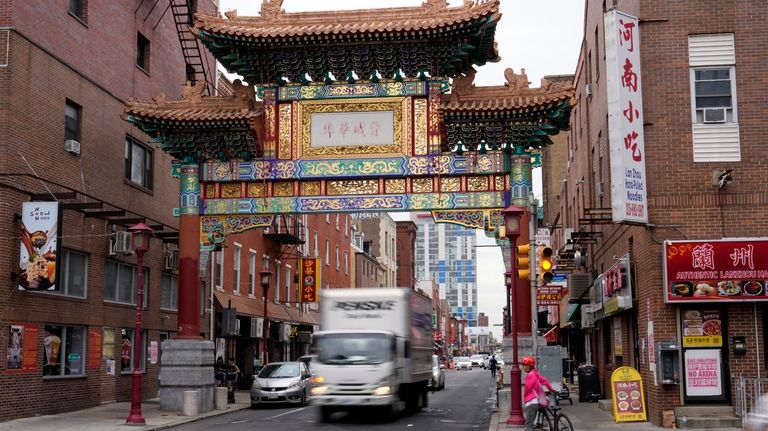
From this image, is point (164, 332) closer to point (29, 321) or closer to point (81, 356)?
point (81, 356)

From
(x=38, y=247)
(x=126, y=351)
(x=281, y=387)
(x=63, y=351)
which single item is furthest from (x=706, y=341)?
(x=126, y=351)

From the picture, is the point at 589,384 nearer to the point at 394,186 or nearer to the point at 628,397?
the point at 628,397

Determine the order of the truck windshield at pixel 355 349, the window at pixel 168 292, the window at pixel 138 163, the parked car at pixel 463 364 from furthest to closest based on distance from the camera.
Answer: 1. the parked car at pixel 463 364
2. the window at pixel 168 292
3. the window at pixel 138 163
4. the truck windshield at pixel 355 349

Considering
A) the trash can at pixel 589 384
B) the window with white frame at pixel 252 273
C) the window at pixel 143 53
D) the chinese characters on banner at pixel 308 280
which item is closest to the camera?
the trash can at pixel 589 384

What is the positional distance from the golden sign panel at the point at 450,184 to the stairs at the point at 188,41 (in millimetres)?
12399

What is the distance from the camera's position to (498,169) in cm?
2573

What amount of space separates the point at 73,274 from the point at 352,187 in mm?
9021

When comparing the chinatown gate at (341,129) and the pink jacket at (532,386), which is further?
the chinatown gate at (341,129)

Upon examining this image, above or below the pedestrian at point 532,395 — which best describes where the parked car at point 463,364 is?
below

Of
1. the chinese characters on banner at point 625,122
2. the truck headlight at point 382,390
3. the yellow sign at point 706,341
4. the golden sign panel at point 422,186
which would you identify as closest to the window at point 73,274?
the truck headlight at point 382,390

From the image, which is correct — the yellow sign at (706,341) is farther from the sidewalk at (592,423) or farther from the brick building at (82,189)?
the brick building at (82,189)

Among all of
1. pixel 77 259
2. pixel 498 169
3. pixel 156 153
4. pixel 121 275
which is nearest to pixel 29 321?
pixel 77 259

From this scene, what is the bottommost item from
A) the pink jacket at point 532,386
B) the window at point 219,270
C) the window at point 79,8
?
the pink jacket at point 532,386

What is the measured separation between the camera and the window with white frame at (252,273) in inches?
1740
